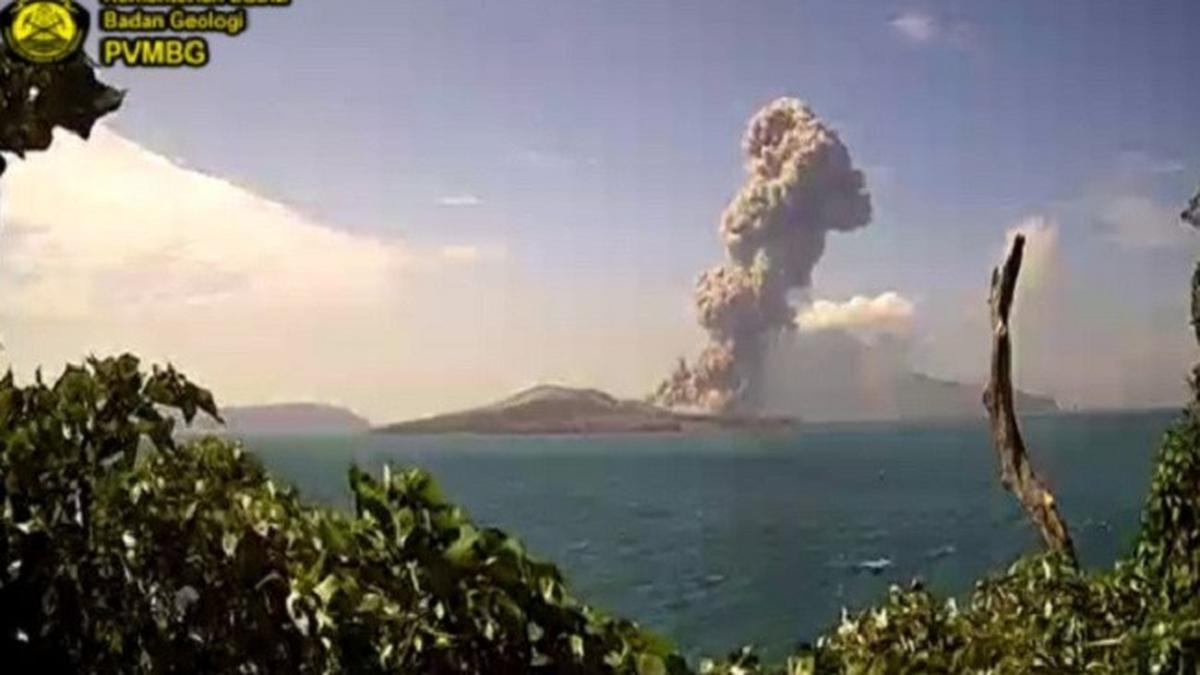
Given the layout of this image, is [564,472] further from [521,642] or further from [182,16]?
[521,642]

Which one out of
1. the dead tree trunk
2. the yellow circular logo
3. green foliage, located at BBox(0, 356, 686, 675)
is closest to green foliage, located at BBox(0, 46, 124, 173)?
the yellow circular logo

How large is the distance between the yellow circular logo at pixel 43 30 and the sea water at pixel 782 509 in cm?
171

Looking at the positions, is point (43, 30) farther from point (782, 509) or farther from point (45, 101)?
point (782, 509)

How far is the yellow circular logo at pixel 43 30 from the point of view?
42.5 inches

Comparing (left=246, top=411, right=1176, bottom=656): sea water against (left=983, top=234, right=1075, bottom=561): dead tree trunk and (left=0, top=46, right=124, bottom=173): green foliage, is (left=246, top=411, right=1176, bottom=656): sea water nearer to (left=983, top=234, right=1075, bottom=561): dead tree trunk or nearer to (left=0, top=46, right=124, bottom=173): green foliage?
(left=983, top=234, right=1075, bottom=561): dead tree trunk

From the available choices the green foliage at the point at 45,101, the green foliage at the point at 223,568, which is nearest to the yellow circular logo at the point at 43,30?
the green foliage at the point at 45,101

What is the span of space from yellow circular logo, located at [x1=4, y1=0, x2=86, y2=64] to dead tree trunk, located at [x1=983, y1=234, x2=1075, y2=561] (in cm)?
161

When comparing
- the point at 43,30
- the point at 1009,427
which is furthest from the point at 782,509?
the point at 43,30

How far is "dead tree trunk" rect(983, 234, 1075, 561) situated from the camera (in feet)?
7.59

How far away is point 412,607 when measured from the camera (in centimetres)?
82

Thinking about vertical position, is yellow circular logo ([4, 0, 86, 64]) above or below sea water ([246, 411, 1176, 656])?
above

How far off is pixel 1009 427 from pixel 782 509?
10.6ft

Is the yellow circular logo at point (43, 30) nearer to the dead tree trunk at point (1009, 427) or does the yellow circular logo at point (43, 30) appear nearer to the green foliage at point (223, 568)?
the green foliage at point (223, 568)

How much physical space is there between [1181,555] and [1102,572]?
0.83ft
